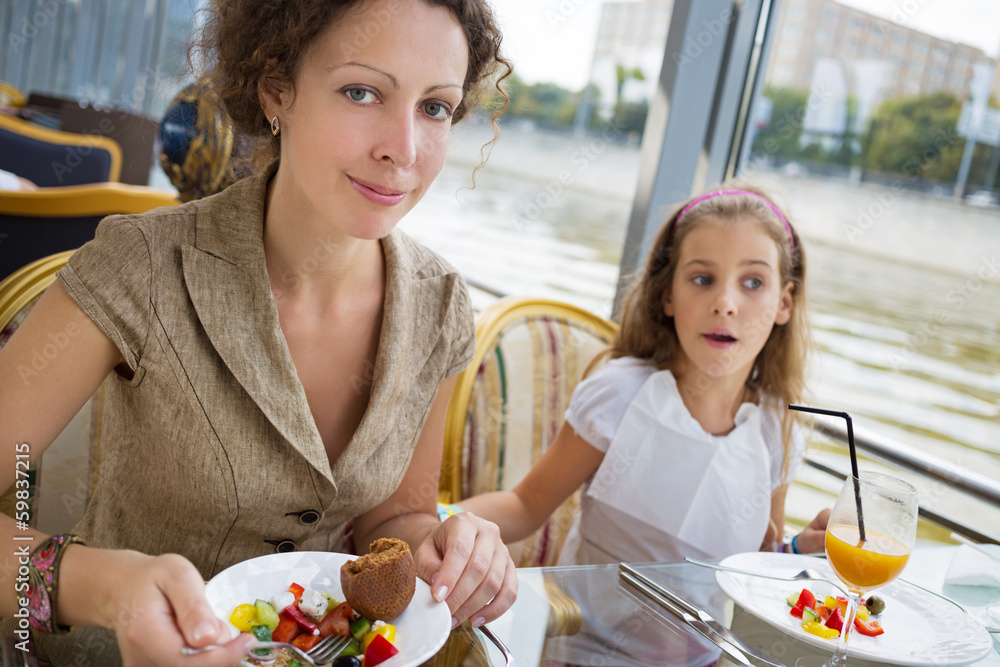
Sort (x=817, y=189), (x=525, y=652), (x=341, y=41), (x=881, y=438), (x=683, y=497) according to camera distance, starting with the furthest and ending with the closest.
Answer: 1. (x=817, y=189)
2. (x=881, y=438)
3. (x=683, y=497)
4. (x=341, y=41)
5. (x=525, y=652)

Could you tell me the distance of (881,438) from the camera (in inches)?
67.0

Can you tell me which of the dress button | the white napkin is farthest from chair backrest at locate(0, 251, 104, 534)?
the white napkin

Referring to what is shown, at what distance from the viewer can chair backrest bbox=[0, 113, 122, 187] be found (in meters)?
4.09

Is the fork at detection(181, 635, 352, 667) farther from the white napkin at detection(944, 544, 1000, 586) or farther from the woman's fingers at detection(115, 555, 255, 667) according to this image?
the white napkin at detection(944, 544, 1000, 586)

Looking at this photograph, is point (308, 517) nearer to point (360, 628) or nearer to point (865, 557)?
point (360, 628)

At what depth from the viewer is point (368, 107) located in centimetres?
98

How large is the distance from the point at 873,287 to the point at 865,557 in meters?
3.95

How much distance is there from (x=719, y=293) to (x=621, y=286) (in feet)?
2.59

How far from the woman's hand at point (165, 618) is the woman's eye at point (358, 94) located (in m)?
0.60

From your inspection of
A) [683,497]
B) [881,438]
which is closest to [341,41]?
[683,497]

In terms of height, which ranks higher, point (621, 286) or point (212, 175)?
point (212, 175)

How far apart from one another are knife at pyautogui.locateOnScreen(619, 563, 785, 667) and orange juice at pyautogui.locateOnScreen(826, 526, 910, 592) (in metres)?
0.17

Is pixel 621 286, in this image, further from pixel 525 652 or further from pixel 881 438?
pixel 525 652

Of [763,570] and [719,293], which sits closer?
[763,570]
